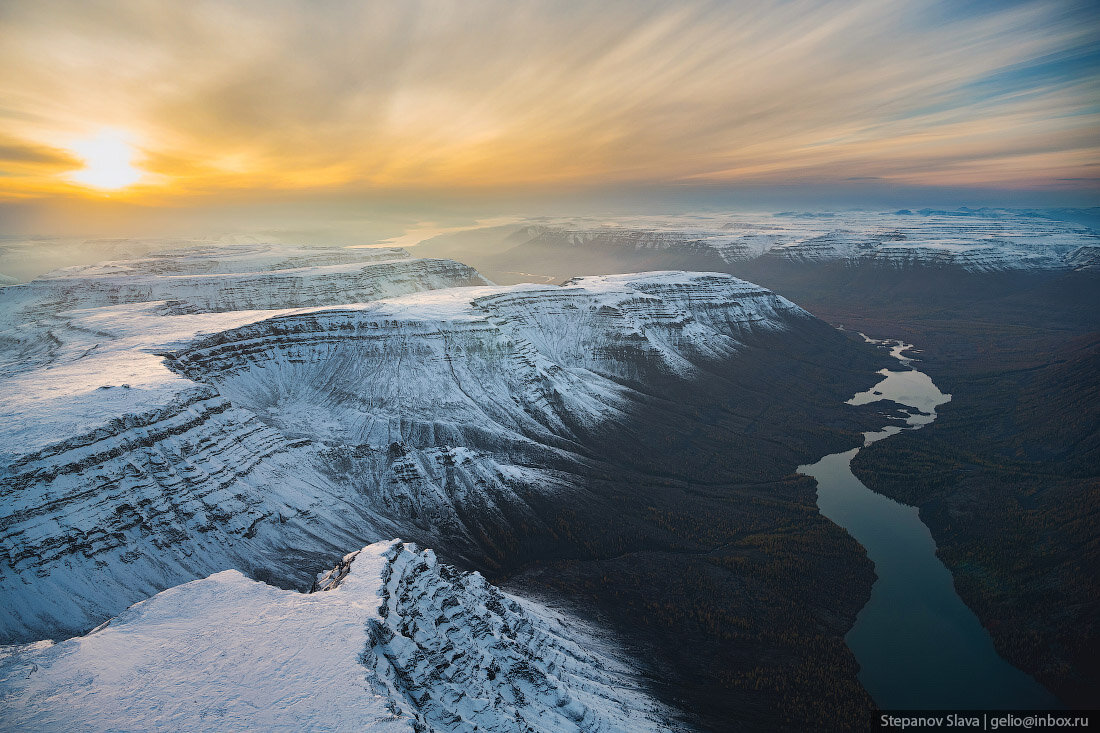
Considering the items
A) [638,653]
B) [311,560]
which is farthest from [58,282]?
[638,653]

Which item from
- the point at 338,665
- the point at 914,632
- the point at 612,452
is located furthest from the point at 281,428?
the point at 914,632

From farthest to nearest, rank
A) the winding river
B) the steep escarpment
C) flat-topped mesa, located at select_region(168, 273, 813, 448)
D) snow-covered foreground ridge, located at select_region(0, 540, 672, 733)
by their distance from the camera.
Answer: flat-topped mesa, located at select_region(168, 273, 813, 448)
the steep escarpment
the winding river
snow-covered foreground ridge, located at select_region(0, 540, 672, 733)

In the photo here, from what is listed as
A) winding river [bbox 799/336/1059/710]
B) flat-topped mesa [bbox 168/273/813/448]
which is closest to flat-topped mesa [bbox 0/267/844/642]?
flat-topped mesa [bbox 168/273/813/448]

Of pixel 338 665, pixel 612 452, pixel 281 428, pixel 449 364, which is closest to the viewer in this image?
pixel 338 665

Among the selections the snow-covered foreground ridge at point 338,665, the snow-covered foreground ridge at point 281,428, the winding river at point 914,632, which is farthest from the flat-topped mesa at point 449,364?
the winding river at point 914,632

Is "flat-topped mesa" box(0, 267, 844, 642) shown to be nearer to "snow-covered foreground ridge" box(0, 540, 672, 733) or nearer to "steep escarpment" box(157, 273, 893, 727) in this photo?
"steep escarpment" box(157, 273, 893, 727)

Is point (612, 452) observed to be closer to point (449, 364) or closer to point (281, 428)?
point (449, 364)
